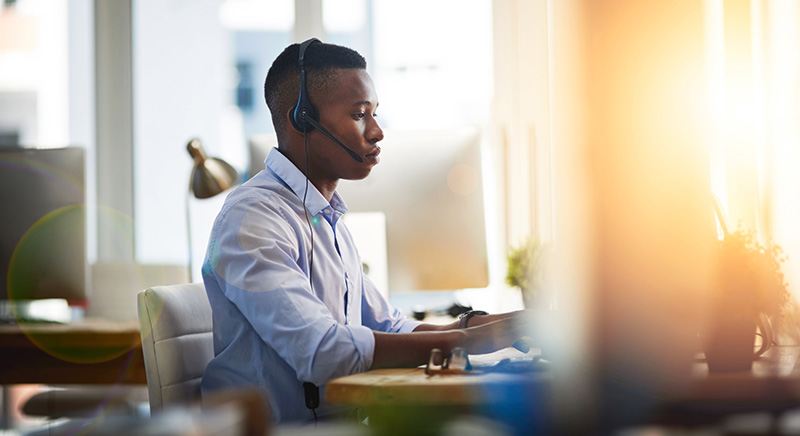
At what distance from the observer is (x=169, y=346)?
49.3 inches

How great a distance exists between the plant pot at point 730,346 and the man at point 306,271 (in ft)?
0.95

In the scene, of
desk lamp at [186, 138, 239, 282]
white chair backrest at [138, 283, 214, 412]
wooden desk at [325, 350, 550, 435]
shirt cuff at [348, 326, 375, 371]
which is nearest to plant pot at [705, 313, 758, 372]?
wooden desk at [325, 350, 550, 435]

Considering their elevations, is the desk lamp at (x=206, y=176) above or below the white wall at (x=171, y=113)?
below

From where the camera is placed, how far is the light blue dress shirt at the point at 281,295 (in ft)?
3.55

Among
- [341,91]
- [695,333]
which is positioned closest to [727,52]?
[341,91]

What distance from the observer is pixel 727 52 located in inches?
63.8

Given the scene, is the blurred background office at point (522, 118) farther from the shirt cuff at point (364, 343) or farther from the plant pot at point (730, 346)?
the shirt cuff at point (364, 343)

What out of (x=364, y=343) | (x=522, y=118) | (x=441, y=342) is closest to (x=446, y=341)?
(x=441, y=342)

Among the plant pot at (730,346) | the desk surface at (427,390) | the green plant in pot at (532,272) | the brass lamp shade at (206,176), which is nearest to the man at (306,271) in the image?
the desk surface at (427,390)

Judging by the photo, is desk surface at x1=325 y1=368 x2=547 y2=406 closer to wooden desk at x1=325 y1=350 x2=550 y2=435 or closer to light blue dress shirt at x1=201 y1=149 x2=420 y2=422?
wooden desk at x1=325 y1=350 x2=550 y2=435

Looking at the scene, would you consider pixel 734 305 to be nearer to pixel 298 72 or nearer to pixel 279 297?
pixel 279 297

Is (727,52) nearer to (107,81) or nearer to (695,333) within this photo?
(695,333)

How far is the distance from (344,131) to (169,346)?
55 cm

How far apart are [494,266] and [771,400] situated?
2569mm
